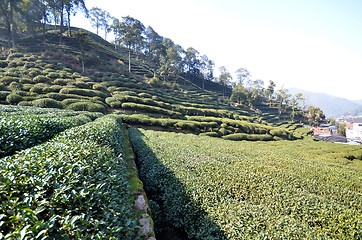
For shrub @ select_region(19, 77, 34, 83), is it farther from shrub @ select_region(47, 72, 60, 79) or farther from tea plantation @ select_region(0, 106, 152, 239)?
tea plantation @ select_region(0, 106, 152, 239)

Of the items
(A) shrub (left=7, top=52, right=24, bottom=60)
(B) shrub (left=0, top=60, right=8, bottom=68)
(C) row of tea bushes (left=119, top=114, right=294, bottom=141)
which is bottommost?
(C) row of tea bushes (left=119, top=114, right=294, bottom=141)

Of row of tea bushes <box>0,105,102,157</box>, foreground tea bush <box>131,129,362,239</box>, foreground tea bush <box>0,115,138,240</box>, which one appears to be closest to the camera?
foreground tea bush <box>0,115,138,240</box>

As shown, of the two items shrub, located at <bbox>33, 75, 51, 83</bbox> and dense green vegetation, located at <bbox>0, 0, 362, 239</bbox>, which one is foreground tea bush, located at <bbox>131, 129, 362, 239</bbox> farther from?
shrub, located at <bbox>33, 75, 51, 83</bbox>

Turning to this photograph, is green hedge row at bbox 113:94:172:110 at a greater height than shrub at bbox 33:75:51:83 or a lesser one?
lesser

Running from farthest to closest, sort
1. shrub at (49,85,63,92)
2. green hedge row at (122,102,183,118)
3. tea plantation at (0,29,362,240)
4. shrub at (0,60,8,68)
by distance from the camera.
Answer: shrub at (0,60,8,68)
green hedge row at (122,102,183,118)
shrub at (49,85,63,92)
tea plantation at (0,29,362,240)

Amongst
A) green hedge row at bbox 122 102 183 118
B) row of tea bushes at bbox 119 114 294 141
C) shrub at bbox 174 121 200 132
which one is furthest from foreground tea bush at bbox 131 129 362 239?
green hedge row at bbox 122 102 183 118

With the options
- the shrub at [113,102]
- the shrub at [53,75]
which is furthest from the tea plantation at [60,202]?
the shrub at [53,75]

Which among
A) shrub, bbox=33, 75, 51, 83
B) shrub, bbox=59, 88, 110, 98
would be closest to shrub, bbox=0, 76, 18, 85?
shrub, bbox=33, 75, 51, 83

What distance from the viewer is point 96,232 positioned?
1.94m

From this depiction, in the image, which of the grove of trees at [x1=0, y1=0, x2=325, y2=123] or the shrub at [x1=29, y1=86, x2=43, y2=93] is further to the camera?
the grove of trees at [x1=0, y1=0, x2=325, y2=123]

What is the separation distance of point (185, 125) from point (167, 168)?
14750 mm

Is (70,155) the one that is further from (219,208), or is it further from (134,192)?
(219,208)

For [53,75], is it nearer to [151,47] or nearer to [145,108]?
[145,108]

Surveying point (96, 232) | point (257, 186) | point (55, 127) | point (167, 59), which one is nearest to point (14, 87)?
point (55, 127)
